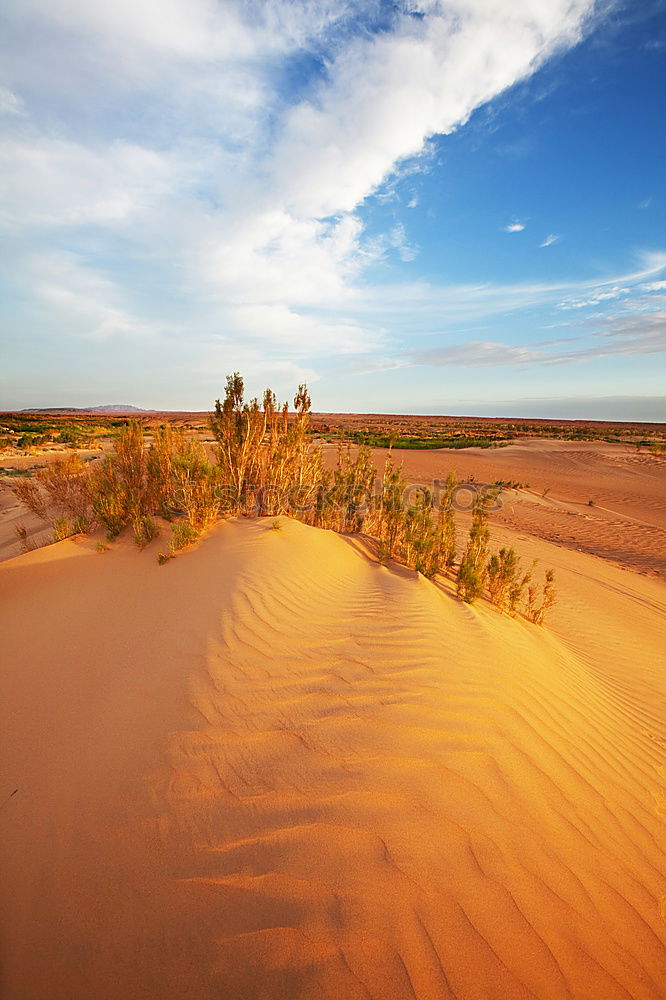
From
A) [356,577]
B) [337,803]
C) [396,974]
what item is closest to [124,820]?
[337,803]

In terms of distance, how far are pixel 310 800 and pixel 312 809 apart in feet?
0.15

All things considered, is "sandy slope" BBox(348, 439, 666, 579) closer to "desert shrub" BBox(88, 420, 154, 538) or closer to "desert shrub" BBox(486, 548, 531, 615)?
"desert shrub" BBox(486, 548, 531, 615)

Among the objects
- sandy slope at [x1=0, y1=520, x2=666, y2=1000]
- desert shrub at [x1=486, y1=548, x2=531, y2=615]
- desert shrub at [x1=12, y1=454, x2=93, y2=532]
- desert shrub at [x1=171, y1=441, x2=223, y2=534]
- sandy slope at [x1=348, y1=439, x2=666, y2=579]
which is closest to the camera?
sandy slope at [x1=0, y1=520, x2=666, y2=1000]

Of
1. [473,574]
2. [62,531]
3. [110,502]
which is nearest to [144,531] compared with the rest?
[110,502]

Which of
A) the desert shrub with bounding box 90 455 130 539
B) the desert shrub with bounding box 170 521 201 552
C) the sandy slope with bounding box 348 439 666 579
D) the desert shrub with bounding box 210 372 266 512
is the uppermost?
the desert shrub with bounding box 210 372 266 512

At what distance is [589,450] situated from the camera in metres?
25.8

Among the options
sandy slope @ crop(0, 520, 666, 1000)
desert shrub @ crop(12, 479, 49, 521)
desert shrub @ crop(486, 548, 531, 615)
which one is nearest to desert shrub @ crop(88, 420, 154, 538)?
sandy slope @ crop(0, 520, 666, 1000)

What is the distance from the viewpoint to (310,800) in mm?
1905

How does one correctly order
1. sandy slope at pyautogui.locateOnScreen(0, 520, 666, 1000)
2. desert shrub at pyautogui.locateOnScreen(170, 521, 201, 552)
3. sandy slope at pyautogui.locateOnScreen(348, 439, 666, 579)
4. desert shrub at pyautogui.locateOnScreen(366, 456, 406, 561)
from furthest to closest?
sandy slope at pyautogui.locateOnScreen(348, 439, 666, 579) < desert shrub at pyautogui.locateOnScreen(366, 456, 406, 561) < desert shrub at pyautogui.locateOnScreen(170, 521, 201, 552) < sandy slope at pyautogui.locateOnScreen(0, 520, 666, 1000)

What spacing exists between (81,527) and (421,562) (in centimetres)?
434

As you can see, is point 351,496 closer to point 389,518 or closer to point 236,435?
point 389,518

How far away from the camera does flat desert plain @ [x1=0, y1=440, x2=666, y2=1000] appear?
4.65ft

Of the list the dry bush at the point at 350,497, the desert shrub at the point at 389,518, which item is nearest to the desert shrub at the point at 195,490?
the dry bush at the point at 350,497

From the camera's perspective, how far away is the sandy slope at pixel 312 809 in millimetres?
1415
